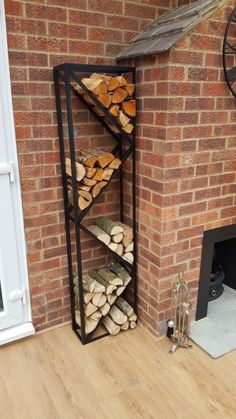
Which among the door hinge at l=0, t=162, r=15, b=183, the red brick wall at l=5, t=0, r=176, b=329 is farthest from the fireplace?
the door hinge at l=0, t=162, r=15, b=183

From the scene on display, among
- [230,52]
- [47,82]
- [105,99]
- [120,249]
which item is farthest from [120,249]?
[230,52]

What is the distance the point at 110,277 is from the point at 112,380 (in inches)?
22.3

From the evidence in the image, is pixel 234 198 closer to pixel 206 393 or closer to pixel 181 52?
pixel 181 52

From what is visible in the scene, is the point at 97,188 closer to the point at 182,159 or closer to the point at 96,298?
the point at 182,159

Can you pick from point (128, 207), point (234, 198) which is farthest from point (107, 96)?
point (234, 198)

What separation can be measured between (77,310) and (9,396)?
595mm

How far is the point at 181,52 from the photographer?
5.23 ft

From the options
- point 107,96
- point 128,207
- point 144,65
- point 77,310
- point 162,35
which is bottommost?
point 77,310

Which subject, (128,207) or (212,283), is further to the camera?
(212,283)

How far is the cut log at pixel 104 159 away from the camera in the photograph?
1.79m

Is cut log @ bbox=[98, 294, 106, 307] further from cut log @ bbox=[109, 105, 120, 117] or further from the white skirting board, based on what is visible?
cut log @ bbox=[109, 105, 120, 117]

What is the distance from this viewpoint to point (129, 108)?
178cm

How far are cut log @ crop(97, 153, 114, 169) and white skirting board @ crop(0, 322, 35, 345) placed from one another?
1074 mm

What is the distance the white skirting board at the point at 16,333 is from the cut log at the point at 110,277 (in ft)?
1.73
